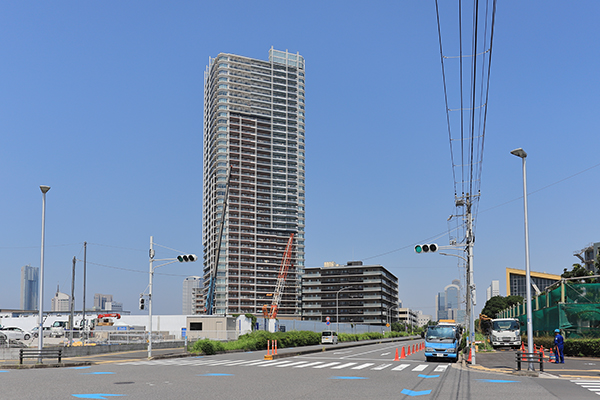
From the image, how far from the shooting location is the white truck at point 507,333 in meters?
45.8

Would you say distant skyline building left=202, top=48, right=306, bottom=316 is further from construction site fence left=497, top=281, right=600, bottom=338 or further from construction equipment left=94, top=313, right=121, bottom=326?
construction site fence left=497, top=281, right=600, bottom=338

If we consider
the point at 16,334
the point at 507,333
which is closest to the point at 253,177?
the point at 16,334

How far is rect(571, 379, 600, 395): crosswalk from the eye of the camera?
17.3 m

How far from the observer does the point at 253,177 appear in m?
164

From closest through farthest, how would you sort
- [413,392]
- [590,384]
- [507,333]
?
1. [413,392]
2. [590,384]
3. [507,333]

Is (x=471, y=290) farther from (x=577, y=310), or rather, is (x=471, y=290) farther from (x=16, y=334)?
(x=16, y=334)

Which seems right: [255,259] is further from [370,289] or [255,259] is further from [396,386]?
[396,386]

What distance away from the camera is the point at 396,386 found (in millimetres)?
18359

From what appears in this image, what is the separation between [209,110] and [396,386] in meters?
163

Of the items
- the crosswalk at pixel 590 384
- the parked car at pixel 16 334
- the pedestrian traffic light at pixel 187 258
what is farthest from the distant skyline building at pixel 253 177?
the crosswalk at pixel 590 384

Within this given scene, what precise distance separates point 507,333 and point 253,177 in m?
124

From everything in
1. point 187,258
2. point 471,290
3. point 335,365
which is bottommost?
point 335,365

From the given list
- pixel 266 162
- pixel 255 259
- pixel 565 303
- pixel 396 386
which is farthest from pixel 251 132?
pixel 396 386

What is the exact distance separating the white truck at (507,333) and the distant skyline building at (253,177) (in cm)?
11157
